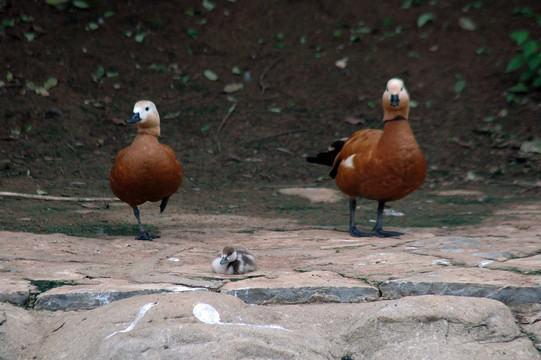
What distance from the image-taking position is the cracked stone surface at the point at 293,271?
296 cm

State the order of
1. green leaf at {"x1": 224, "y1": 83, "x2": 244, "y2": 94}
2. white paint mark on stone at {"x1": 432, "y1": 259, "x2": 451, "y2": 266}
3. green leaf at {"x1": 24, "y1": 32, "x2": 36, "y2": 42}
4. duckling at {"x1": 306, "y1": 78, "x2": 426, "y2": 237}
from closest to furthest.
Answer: white paint mark on stone at {"x1": 432, "y1": 259, "x2": 451, "y2": 266}, duckling at {"x1": 306, "y1": 78, "x2": 426, "y2": 237}, green leaf at {"x1": 224, "y1": 83, "x2": 244, "y2": 94}, green leaf at {"x1": 24, "y1": 32, "x2": 36, "y2": 42}

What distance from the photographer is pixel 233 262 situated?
3.58 metres

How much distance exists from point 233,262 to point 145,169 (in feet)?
5.50

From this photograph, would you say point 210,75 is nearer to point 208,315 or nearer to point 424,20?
point 424,20

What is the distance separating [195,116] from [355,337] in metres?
7.23

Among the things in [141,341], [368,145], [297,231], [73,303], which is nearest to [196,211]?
[297,231]

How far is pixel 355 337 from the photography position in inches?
108

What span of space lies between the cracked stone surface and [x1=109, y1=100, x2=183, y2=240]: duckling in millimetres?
486

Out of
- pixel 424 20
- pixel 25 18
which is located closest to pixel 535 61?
pixel 424 20

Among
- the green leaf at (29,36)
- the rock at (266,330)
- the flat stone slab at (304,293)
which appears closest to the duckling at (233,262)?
the flat stone slab at (304,293)

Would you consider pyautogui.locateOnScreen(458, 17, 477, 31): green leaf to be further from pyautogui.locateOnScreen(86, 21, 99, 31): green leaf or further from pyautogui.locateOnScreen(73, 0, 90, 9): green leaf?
pyautogui.locateOnScreen(73, 0, 90, 9): green leaf

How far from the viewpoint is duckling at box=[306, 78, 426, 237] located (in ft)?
15.7

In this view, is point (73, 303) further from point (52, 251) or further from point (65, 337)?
point (52, 251)

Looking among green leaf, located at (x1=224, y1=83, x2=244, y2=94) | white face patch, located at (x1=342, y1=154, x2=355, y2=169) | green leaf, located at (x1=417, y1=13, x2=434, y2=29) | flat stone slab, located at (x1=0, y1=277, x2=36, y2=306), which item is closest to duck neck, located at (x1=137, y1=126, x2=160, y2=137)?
white face patch, located at (x1=342, y1=154, x2=355, y2=169)
